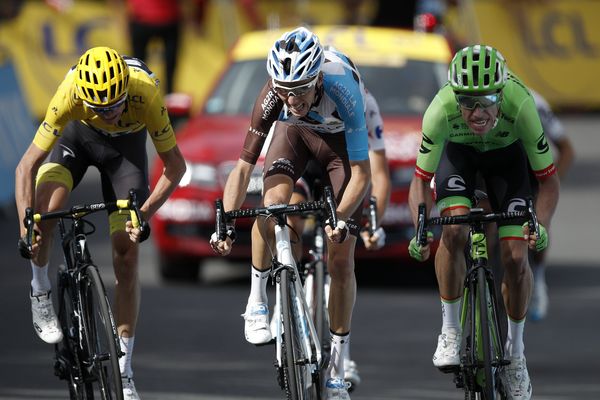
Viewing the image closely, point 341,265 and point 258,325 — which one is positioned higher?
point 341,265

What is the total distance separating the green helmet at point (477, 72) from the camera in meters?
8.28

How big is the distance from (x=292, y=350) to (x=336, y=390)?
740 mm

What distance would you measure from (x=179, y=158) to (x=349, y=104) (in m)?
0.92

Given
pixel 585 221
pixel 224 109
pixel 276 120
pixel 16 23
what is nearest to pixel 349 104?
pixel 276 120

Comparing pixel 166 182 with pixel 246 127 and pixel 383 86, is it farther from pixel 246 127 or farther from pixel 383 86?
pixel 383 86

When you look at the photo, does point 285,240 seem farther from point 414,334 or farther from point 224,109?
point 224,109

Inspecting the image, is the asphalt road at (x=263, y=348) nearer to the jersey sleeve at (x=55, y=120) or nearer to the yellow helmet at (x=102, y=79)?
the jersey sleeve at (x=55, y=120)

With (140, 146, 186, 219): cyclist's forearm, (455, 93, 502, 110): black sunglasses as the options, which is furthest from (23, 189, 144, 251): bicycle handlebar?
(455, 93, 502, 110): black sunglasses

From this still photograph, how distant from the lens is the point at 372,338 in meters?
12.3

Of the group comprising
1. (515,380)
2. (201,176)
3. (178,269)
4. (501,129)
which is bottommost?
(515,380)

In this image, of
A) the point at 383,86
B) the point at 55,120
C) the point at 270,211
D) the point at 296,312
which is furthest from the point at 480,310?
the point at 383,86

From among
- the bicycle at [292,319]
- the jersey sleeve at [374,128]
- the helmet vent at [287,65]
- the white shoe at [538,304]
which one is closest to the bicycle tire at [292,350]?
the bicycle at [292,319]

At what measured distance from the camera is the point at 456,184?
8812mm

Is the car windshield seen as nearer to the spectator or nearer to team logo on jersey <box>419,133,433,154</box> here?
the spectator
